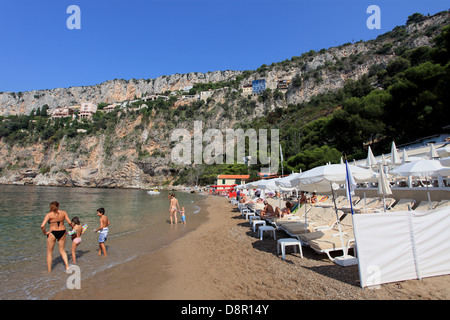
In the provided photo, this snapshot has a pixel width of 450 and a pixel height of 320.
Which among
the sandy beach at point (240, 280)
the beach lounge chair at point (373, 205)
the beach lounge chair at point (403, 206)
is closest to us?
the sandy beach at point (240, 280)

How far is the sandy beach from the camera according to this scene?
11.2 ft

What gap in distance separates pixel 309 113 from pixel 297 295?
63.4 m

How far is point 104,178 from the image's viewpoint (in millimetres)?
71188

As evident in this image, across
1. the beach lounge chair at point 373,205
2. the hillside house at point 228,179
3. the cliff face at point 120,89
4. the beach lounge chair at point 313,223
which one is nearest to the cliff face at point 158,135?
the hillside house at point 228,179

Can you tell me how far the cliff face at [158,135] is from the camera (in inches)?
2746

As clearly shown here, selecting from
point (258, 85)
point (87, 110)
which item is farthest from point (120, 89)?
point (258, 85)

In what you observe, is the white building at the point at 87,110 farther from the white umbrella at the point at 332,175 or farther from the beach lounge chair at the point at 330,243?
the beach lounge chair at the point at 330,243

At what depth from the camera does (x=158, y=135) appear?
75.2 m

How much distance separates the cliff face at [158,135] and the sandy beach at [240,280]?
65.6 meters

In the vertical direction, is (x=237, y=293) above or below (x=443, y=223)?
below

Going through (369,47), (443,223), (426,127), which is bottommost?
(443,223)
